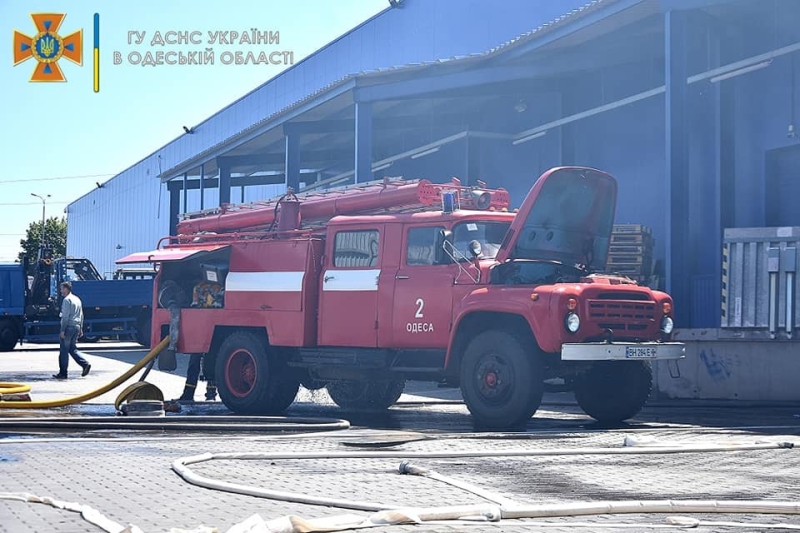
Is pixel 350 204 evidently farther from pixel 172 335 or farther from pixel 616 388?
pixel 616 388

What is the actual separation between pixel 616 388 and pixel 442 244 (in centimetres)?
253

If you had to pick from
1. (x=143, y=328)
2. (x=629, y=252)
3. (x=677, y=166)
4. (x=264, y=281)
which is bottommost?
(x=143, y=328)

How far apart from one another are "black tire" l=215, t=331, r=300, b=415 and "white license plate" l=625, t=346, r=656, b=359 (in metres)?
4.63

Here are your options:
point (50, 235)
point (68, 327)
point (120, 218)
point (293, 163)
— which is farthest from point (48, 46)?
point (50, 235)

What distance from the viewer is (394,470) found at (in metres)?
8.03

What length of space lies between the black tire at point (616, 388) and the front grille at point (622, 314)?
1.94ft

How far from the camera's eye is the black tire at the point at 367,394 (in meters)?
14.7

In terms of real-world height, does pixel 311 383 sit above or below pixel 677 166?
below

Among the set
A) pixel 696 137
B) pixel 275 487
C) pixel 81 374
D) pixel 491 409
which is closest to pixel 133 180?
pixel 81 374

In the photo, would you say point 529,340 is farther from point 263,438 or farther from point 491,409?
point 263,438

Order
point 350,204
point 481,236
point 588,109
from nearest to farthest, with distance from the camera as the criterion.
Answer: point 481,236, point 350,204, point 588,109

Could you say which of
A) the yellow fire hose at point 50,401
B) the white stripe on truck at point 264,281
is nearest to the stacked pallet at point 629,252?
the white stripe on truck at point 264,281

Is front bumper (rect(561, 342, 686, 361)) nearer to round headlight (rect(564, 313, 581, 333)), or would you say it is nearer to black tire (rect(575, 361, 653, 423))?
round headlight (rect(564, 313, 581, 333))

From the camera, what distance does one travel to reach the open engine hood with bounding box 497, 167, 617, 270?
11984mm
